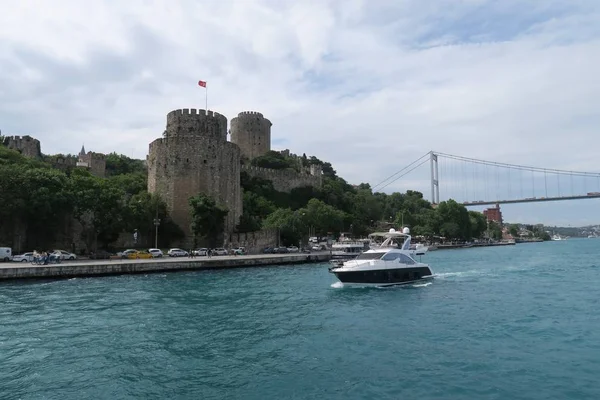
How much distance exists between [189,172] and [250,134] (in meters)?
33.6

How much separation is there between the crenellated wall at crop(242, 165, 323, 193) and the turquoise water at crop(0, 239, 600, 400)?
38611 mm

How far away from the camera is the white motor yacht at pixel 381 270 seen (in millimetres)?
19094

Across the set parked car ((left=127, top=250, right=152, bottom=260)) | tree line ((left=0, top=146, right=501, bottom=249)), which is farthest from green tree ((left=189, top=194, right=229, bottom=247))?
parked car ((left=127, top=250, right=152, bottom=260))

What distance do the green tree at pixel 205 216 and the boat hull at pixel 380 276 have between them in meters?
16.8

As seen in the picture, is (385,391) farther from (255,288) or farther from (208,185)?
(208,185)

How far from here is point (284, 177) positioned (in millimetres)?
58719

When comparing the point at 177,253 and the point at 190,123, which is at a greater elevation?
the point at 190,123

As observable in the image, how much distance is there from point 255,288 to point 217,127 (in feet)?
84.8

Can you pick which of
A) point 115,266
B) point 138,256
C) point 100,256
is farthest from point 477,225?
point 115,266

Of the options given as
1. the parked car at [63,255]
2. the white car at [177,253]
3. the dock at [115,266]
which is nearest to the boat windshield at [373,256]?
the dock at [115,266]

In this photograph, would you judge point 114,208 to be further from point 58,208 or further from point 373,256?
point 373,256

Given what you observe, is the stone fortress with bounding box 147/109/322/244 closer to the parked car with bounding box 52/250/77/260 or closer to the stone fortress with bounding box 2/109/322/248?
the stone fortress with bounding box 2/109/322/248

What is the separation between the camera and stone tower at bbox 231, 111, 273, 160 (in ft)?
227

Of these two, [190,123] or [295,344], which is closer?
[295,344]
